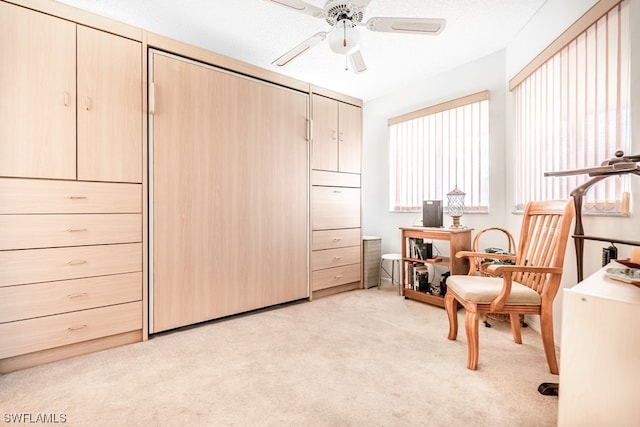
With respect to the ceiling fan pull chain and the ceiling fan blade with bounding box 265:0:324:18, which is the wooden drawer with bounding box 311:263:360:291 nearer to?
the ceiling fan pull chain

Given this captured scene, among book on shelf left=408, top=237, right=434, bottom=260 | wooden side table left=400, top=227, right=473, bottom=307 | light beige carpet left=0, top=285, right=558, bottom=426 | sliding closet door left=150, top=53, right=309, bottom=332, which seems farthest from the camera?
book on shelf left=408, top=237, right=434, bottom=260

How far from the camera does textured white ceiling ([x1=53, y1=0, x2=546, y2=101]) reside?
7.55ft

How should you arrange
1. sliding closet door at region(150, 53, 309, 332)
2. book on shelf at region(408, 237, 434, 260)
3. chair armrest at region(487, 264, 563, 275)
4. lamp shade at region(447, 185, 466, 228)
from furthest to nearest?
book on shelf at region(408, 237, 434, 260) → lamp shade at region(447, 185, 466, 228) → sliding closet door at region(150, 53, 309, 332) → chair armrest at region(487, 264, 563, 275)

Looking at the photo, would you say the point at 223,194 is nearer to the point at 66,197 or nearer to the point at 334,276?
the point at 66,197

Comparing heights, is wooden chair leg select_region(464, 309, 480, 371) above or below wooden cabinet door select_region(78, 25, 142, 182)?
below

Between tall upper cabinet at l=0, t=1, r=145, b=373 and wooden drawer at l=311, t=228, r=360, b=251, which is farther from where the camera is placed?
wooden drawer at l=311, t=228, r=360, b=251

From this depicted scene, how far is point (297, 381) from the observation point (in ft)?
5.59

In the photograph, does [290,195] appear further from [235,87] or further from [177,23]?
[177,23]

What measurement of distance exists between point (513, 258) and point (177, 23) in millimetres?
3246

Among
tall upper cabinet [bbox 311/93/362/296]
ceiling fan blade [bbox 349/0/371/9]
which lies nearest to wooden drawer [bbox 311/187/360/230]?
tall upper cabinet [bbox 311/93/362/296]

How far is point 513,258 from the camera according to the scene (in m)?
2.24

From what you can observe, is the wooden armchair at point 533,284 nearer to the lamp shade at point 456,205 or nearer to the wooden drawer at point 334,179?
the lamp shade at point 456,205

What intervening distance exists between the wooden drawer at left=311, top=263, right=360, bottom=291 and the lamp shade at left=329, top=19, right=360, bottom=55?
7.06 ft

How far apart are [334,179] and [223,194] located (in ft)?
4.29
